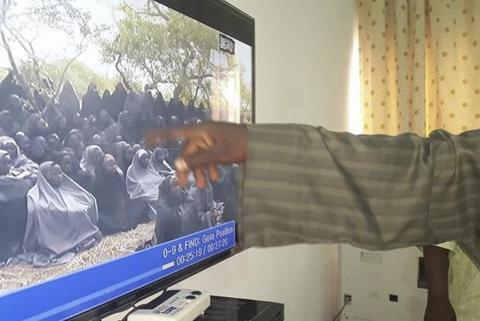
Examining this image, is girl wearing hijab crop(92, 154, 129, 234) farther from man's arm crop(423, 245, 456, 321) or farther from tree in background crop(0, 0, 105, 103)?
man's arm crop(423, 245, 456, 321)

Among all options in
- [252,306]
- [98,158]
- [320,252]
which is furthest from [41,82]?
[320,252]

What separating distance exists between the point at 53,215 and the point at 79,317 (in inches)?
7.3

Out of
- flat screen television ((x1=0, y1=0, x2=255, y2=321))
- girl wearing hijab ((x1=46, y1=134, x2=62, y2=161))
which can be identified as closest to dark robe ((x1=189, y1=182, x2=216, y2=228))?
flat screen television ((x1=0, y1=0, x2=255, y2=321))

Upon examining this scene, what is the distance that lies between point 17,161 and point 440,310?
180cm

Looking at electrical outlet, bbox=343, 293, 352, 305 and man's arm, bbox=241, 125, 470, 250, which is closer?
man's arm, bbox=241, 125, 470, 250

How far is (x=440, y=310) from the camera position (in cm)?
197

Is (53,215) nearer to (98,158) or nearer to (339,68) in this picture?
(98,158)

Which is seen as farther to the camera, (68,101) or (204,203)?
(204,203)

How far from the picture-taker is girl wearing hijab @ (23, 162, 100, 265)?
2.44 feet

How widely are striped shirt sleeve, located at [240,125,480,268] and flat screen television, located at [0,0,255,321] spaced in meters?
0.12

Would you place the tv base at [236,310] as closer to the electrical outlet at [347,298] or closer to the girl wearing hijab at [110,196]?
the girl wearing hijab at [110,196]

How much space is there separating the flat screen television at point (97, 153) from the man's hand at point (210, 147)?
8 centimetres

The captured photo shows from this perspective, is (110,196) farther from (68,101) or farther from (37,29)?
(37,29)

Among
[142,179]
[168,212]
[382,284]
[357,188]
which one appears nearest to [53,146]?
[142,179]
